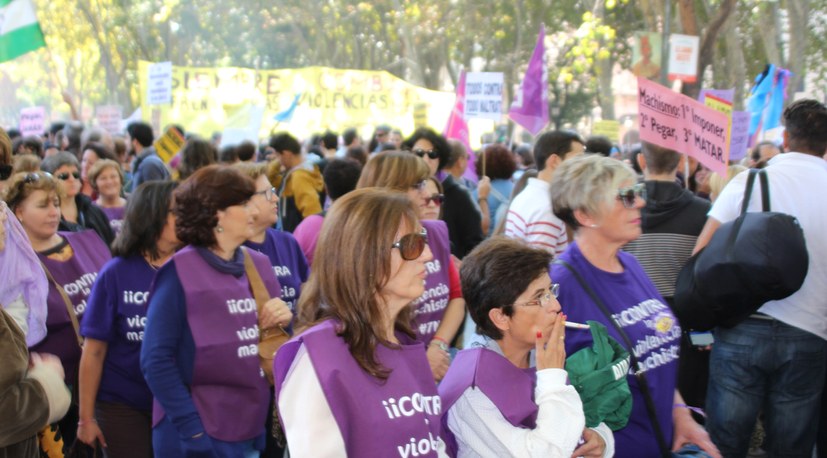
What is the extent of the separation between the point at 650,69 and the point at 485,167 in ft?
25.4

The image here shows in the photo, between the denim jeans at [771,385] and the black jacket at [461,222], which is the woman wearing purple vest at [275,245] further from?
the denim jeans at [771,385]

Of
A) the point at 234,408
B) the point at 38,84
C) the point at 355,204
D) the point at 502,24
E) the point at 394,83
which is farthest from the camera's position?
the point at 38,84

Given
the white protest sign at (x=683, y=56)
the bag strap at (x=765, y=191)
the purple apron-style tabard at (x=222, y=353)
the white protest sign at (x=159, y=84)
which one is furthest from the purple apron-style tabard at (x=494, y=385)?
the white protest sign at (x=159, y=84)

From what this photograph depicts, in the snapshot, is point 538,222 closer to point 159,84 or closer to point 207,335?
point 207,335

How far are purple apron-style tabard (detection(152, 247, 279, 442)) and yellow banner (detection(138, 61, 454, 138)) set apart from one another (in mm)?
16080

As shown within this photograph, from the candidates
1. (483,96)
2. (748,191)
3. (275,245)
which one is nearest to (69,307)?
(275,245)

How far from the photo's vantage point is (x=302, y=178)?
8328mm

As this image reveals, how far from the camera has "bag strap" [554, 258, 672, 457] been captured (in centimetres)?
337

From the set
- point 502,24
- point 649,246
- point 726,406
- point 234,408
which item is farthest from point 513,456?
point 502,24

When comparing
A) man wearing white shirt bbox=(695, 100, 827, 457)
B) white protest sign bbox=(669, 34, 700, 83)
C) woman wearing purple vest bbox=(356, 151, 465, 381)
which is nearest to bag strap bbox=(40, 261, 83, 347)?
woman wearing purple vest bbox=(356, 151, 465, 381)

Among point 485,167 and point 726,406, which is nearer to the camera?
point 726,406

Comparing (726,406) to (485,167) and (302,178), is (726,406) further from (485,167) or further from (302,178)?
(485,167)

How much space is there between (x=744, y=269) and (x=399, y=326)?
7.00 ft

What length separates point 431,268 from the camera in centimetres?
458
